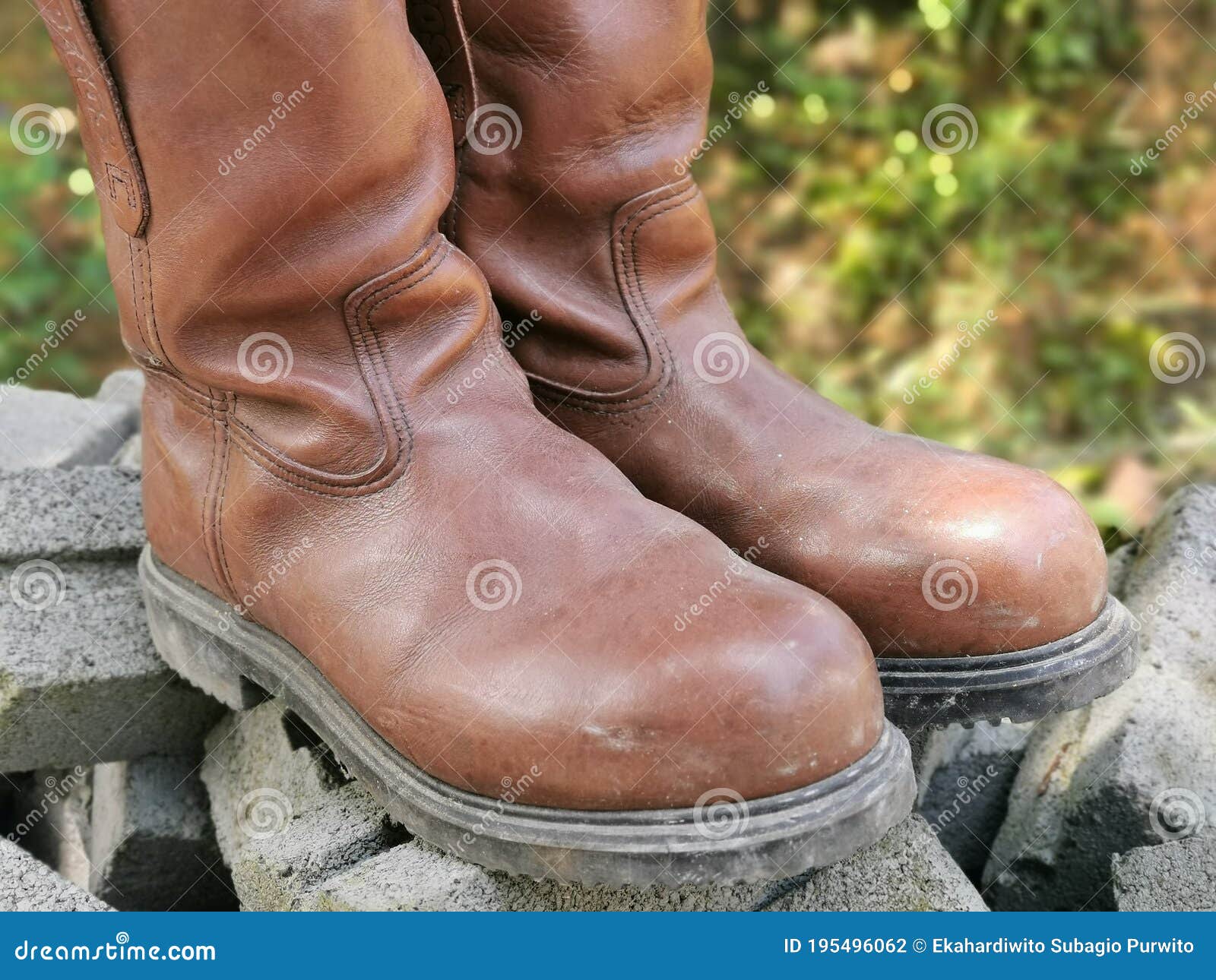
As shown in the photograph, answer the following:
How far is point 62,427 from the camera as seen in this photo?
6.43 feet

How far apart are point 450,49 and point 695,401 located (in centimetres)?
41

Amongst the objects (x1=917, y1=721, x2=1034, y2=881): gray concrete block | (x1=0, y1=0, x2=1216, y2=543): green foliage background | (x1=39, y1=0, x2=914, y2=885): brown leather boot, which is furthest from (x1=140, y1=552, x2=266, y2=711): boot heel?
(x1=0, y1=0, x2=1216, y2=543): green foliage background

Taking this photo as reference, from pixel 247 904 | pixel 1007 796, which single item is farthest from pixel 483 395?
pixel 1007 796

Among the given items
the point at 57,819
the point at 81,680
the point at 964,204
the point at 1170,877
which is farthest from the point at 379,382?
the point at 964,204

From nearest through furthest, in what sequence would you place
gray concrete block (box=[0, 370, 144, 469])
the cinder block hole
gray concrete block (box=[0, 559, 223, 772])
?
the cinder block hole
gray concrete block (box=[0, 559, 223, 772])
gray concrete block (box=[0, 370, 144, 469])

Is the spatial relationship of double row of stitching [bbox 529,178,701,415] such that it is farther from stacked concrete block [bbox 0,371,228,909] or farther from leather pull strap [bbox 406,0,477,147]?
stacked concrete block [bbox 0,371,228,909]

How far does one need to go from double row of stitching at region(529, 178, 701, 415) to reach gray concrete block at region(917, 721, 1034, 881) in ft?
1.76

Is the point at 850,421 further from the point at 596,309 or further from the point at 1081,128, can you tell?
the point at 1081,128

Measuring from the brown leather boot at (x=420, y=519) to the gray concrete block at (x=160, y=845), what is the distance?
42 centimetres

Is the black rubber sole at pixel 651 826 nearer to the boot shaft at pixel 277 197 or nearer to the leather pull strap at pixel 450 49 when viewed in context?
the boot shaft at pixel 277 197

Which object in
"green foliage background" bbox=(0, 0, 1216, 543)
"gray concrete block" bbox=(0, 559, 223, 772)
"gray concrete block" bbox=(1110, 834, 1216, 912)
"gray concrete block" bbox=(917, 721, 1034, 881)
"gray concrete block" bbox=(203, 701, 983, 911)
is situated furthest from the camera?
"green foliage background" bbox=(0, 0, 1216, 543)

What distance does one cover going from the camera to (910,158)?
3025 millimetres

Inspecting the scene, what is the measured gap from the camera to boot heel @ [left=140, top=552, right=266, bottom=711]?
1.27 m

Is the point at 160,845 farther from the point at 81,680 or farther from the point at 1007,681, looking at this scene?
the point at 1007,681
